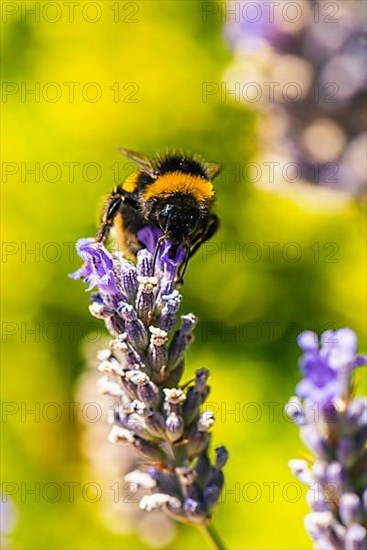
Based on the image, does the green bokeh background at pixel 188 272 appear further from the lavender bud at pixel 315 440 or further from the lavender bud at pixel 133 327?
the lavender bud at pixel 315 440

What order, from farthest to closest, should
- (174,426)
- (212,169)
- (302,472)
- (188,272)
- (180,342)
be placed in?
(188,272)
(212,169)
(180,342)
(174,426)
(302,472)

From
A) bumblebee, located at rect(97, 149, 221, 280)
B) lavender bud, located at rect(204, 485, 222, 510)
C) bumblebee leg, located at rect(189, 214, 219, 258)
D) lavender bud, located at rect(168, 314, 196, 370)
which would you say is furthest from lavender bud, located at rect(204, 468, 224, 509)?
bumblebee leg, located at rect(189, 214, 219, 258)

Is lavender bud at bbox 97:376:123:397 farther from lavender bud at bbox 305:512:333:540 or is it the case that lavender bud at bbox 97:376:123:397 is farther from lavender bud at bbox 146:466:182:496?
lavender bud at bbox 305:512:333:540

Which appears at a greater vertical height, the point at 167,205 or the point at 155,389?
the point at 167,205

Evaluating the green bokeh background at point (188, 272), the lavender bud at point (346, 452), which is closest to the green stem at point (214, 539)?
the lavender bud at point (346, 452)

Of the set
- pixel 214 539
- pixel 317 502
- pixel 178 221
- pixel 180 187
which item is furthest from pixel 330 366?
pixel 180 187

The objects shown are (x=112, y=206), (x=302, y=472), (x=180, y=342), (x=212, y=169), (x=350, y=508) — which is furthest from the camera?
(x=212, y=169)

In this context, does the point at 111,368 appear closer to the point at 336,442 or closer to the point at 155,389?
the point at 155,389

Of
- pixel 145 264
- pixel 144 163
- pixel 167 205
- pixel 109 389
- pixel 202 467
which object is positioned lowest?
pixel 202 467

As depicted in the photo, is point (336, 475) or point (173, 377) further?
point (173, 377)
